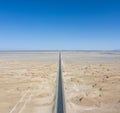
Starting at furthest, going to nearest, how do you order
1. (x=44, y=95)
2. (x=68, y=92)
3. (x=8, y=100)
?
(x=68, y=92), (x=44, y=95), (x=8, y=100)

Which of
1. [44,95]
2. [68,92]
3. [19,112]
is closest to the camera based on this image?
[19,112]

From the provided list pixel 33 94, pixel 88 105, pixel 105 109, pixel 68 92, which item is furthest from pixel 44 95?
pixel 105 109

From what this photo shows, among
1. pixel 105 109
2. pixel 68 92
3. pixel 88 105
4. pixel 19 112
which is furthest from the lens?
pixel 68 92

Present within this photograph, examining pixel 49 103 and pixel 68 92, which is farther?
pixel 68 92

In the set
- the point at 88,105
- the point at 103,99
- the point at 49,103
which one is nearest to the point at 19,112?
the point at 49,103

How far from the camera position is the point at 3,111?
14.5 m

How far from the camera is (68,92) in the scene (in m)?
21.0

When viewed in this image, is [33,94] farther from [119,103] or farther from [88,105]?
[119,103]

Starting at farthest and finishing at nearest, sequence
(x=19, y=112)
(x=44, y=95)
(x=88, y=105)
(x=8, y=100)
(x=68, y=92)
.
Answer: (x=68, y=92) < (x=44, y=95) < (x=8, y=100) < (x=88, y=105) < (x=19, y=112)

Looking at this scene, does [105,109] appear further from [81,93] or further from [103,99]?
[81,93]

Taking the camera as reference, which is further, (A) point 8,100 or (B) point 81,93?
(B) point 81,93

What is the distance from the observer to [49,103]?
54.4 ft

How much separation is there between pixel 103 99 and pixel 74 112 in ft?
14.3

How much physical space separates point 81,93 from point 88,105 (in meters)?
4.15
